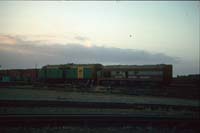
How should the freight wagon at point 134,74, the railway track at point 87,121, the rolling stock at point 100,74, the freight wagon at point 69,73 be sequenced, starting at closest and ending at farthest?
the railway track at point 87,121
the freight wagon at point 134,74
the rolling stock at point 100,74
the freight wagon at point 69,73

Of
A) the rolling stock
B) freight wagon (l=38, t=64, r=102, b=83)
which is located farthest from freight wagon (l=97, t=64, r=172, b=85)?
freight wagon (l=38, t=64, r=102, b=83)

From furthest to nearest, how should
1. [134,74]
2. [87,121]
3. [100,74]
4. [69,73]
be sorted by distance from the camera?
[69,73], [100,74], [134,74], [87,121]

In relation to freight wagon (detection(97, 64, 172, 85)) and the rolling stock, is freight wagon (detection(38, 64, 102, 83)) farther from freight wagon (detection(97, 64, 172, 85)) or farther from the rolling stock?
freight wagon (detection(97, 64, 172, 85))

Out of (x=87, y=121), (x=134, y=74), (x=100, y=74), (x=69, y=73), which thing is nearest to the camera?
(x=87, y=121)

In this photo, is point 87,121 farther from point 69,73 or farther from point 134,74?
point 69,73

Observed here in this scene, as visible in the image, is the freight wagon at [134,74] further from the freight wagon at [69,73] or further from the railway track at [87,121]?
the railway track at [87,121]

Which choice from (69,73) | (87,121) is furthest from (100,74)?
(87,121)

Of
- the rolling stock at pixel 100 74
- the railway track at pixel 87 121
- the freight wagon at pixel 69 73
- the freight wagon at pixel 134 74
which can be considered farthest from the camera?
the freight wagon at pixel 69 73

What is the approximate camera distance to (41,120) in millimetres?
13500

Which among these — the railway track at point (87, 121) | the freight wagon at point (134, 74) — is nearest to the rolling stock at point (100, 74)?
the freight wagon at point (134, 74)

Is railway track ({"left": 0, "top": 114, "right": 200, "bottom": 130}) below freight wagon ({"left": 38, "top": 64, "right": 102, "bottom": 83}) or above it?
below

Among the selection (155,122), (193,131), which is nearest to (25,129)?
(155,122)

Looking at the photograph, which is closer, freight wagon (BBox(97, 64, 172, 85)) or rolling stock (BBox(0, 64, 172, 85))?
freight wagon (BBox(97, 64, 172, 85))

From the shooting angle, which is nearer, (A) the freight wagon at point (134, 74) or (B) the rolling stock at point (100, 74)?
(A) the freight wagon at point (134, 74)
